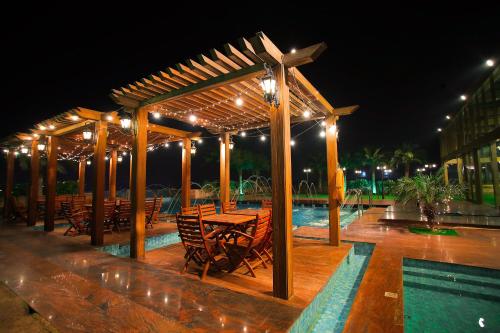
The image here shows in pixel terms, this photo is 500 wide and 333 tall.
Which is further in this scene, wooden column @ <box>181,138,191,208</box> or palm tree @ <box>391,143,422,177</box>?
palm tree @ <box>391,143,422,177</box>

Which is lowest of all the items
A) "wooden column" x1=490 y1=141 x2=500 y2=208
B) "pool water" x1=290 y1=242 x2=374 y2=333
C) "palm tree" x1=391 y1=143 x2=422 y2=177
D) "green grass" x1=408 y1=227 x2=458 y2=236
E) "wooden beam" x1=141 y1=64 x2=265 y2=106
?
"pool water" x1=290 y1=242 x2=374 y2=333

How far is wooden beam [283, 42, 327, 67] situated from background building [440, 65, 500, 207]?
7.66 metres

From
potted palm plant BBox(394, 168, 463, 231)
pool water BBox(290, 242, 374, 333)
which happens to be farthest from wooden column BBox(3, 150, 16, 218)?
potted palm plant BBox(394, 168, 463, 231)

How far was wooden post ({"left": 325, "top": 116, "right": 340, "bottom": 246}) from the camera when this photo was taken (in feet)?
16.6

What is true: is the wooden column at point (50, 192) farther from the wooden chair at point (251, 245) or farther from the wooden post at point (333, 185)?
the wooden post at point (333, 185)

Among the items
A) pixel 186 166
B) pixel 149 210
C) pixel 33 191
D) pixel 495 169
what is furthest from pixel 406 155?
pixel 33 191

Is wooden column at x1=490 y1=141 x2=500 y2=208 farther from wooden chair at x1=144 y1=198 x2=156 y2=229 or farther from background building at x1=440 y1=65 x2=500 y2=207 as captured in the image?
wooden chair at x1=144 y1=198 x2=156 y2=229

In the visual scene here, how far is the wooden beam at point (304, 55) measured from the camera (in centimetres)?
258

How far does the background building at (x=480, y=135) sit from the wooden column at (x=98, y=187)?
33.6ft

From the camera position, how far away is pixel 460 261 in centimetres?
405

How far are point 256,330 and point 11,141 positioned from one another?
36.4 ft

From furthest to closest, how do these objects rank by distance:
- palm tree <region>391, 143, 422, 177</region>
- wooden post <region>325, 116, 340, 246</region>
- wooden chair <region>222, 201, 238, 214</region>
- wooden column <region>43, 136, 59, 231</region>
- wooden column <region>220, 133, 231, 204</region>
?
palm tree <region>391, 143, 422, 177</region>
wooden column <region>220, 133, 231, 204</region>
wooden column <region>43, 136, 59, 231</region>
wooden chair <region>222, 201, 238, 214</region>
wooden post <region>325, 116, 340, 246</region>

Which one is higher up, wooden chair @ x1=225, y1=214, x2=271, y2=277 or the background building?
the background building

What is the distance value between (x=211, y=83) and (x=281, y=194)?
2.02 meters
